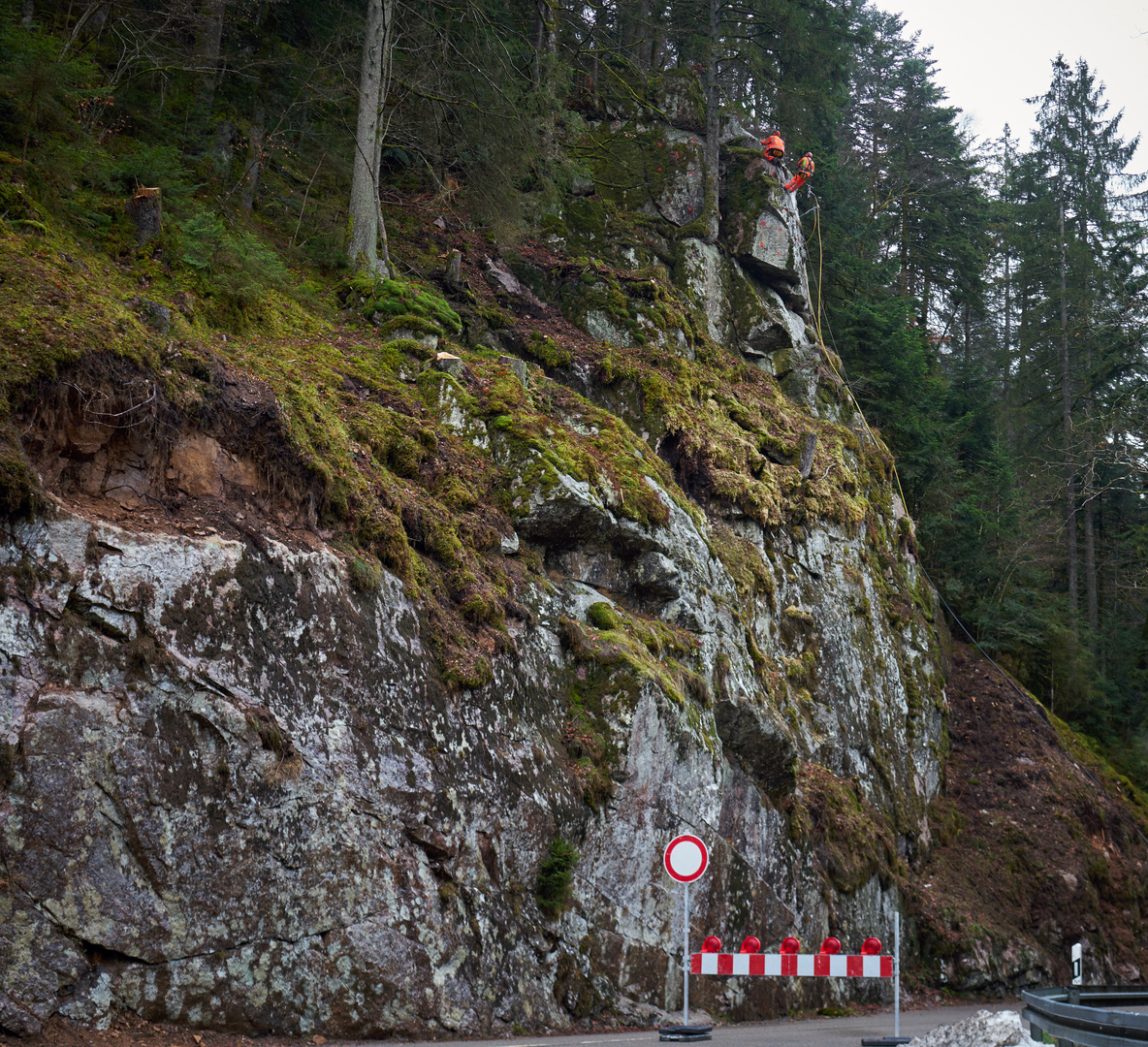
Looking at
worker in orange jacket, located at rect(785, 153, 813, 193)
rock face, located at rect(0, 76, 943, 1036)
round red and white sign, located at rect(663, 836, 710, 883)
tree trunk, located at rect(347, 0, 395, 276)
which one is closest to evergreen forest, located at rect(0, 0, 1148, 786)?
tree trunk, located at rect(347, 0, 395, 276)

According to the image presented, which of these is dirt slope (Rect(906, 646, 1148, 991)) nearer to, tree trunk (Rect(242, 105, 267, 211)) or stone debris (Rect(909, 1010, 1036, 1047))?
stone debris (Rect(909, 1010, 1036, 1047))

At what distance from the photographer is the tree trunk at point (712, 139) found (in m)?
22.1

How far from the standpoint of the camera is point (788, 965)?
336 inches

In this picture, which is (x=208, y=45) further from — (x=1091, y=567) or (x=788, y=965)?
(x=1091, y=567)

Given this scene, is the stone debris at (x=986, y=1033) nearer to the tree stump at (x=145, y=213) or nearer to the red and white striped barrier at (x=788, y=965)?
the red and white striped barrier at (x=788, y=965)

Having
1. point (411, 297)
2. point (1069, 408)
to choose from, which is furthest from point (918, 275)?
point (411, 297)

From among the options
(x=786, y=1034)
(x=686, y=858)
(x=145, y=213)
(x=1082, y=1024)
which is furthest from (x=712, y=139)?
(x=1082, y=1024)

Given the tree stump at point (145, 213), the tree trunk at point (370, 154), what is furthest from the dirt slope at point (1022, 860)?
the tree stump at point (145, 213)

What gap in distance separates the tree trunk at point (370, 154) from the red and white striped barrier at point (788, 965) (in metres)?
11.4

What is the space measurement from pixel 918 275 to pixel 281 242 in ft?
87.9

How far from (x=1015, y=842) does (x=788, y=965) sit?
40.2 feet

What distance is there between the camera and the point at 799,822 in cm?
1327

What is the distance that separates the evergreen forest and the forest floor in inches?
116

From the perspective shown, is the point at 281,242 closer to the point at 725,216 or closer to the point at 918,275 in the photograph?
the point at 725,216
